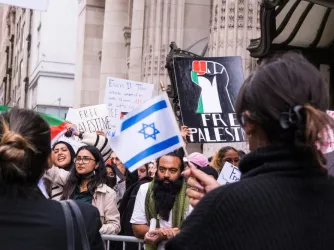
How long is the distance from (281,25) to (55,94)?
3136 cm

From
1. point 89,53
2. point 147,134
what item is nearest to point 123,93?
point 147,134

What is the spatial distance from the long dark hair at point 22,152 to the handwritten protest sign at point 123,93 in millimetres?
9464

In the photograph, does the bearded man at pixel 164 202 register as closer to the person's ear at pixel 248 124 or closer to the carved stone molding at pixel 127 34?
the person's ear at pixel 248 124

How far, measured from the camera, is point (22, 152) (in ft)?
10.9

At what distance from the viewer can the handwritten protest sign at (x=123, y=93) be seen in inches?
509

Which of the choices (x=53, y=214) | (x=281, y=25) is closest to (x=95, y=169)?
(x=281, y=25)

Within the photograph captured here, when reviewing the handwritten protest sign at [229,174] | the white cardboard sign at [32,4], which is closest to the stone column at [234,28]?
the white cardboard sign at [32,4]

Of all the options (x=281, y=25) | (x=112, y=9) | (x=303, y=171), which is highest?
(x=112, y=9)

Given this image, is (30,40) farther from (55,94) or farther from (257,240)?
(257,240)

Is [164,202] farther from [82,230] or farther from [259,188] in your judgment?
[259,188]

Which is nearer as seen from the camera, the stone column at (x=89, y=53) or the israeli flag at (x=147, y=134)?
the israeli flag at (x=147, y=134)

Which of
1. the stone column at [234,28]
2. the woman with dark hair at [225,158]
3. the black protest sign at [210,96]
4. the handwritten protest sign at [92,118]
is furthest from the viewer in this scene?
the stone column at [234,28]

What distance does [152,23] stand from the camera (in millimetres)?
18312

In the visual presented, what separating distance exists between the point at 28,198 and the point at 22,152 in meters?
0.18
